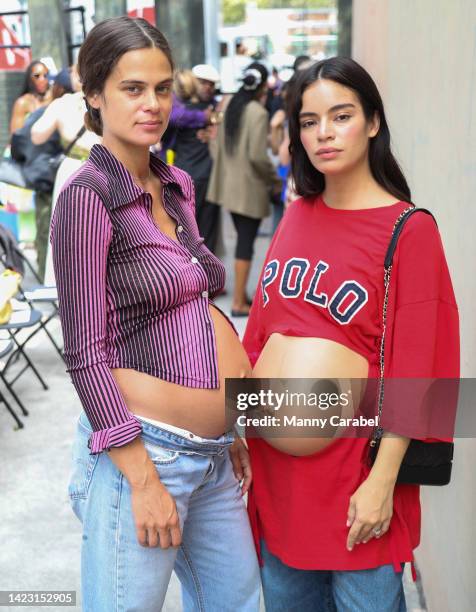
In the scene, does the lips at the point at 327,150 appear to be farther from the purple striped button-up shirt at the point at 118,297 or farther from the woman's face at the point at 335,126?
the purple striped button-up shirt at the point at 118,297

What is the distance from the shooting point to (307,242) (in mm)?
1938

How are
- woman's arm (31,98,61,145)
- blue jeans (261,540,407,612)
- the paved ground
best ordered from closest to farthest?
1. blue jeans (261,540,407,612)
2. the paved ground
3. woman's arm (31,98,61,145)

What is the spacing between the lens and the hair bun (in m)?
6.61

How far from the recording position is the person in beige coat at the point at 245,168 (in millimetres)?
6672

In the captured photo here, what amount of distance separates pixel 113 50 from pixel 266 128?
5.18m

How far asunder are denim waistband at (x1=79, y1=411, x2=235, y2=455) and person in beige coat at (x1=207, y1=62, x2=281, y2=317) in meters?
5.07

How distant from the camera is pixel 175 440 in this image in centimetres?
171

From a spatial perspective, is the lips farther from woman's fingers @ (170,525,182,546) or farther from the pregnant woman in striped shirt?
woman's fingers @ (170,525,182,546)

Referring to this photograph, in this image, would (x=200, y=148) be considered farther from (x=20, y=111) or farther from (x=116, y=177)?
(x=116, y=177)

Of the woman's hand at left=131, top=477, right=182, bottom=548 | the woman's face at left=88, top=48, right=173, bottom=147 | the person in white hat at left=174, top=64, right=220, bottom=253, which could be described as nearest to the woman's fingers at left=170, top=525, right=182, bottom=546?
the woman's hand at left=131, top=477, right=182, bottom=548

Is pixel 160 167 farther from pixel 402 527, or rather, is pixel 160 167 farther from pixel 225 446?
pixel 402 527

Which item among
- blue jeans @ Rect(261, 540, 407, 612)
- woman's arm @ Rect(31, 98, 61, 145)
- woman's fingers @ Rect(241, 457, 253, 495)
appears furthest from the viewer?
woman's arm @ Rect(31, 98, 61, 145)

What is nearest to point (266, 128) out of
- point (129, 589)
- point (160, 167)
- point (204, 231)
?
point (204, 231)

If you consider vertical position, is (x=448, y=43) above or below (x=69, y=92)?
above
